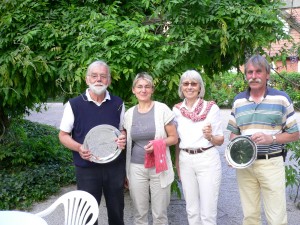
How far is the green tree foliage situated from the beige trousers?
131 centimetres

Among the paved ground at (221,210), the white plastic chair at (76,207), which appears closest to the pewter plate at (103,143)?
the white plastic chair at (76,207)

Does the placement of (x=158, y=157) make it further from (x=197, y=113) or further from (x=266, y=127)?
(x=266, y=127)

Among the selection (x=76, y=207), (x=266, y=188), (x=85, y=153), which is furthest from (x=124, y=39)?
(x=266, y=188)

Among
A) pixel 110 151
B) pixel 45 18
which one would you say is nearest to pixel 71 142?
pixel 110 151

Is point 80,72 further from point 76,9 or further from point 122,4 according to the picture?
point 122,4

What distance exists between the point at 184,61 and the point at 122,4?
4.35 ft

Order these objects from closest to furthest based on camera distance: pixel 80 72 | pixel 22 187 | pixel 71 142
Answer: pixel 71 142 → pixel 80 72 → pixel 22 187

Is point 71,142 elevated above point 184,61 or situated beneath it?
situated beneath

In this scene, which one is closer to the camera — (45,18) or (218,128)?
(218,128)

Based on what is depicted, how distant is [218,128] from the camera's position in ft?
11.3

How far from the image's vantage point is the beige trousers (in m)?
3.31

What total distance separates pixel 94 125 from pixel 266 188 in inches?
64.5

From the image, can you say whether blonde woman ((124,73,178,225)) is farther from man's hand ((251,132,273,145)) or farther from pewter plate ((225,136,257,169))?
man's hand ((251,132,273,145))

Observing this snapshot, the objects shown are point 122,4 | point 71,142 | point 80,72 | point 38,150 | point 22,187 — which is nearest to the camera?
point 71,142
